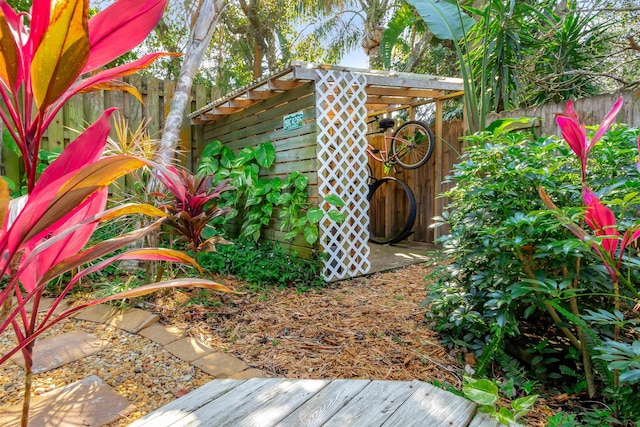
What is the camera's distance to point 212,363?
5.80 feet

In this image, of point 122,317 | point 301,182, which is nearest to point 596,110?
point 301,182

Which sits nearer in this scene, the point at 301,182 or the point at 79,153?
the point at 79,153

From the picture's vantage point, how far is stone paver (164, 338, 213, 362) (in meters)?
1.83

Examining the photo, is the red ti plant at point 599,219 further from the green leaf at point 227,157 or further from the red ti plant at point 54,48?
the green leaf at point 227,157

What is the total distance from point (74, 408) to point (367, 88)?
371 centimetres

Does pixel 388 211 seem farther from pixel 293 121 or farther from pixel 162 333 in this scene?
pixel 162 333

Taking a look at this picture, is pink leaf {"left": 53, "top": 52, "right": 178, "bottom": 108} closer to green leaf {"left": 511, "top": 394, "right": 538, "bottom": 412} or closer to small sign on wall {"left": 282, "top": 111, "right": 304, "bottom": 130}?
green leaf {"left": 511, "top": 394, "right": 538, "bottom": 412}

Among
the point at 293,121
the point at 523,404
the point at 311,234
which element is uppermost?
the point at 293,121

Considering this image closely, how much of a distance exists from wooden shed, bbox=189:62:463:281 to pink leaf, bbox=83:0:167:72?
8.92 ft

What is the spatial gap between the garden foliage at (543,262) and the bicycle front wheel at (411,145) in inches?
111

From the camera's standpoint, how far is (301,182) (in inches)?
132

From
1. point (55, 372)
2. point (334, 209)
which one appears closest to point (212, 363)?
point (55, 372)

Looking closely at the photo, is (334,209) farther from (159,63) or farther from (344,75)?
(159,63)

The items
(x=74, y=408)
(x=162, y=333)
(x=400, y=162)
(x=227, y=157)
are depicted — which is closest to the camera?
(x=74, y=408)
